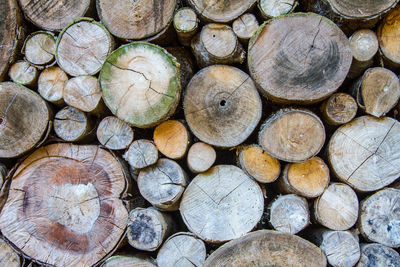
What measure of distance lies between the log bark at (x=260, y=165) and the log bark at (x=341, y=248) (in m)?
0.52

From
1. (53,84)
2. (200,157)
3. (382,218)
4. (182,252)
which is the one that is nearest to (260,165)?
(200,157)

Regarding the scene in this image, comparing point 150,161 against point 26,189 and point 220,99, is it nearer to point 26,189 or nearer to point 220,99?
point 220,99

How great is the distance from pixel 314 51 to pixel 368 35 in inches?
17.5

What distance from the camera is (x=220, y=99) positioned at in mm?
2055

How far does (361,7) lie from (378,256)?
5.15 ft

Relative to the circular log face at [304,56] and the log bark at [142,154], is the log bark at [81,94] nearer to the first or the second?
the log bark at [142,154]

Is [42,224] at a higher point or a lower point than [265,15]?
lower

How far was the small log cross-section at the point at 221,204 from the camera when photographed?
2.07 m

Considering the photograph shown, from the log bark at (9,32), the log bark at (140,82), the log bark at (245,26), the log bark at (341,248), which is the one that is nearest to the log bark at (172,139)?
the log bark at (140,82)

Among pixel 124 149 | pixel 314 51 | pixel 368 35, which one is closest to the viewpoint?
pixel 314 51

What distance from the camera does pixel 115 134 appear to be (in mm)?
2107

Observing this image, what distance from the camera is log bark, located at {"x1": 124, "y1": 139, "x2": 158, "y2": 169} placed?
205 cm

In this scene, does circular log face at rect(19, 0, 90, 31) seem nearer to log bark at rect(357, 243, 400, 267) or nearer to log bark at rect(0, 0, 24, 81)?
log bark at rect(0, 0, 24, 81)

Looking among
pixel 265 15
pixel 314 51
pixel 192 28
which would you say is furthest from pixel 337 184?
pixel 192 28
